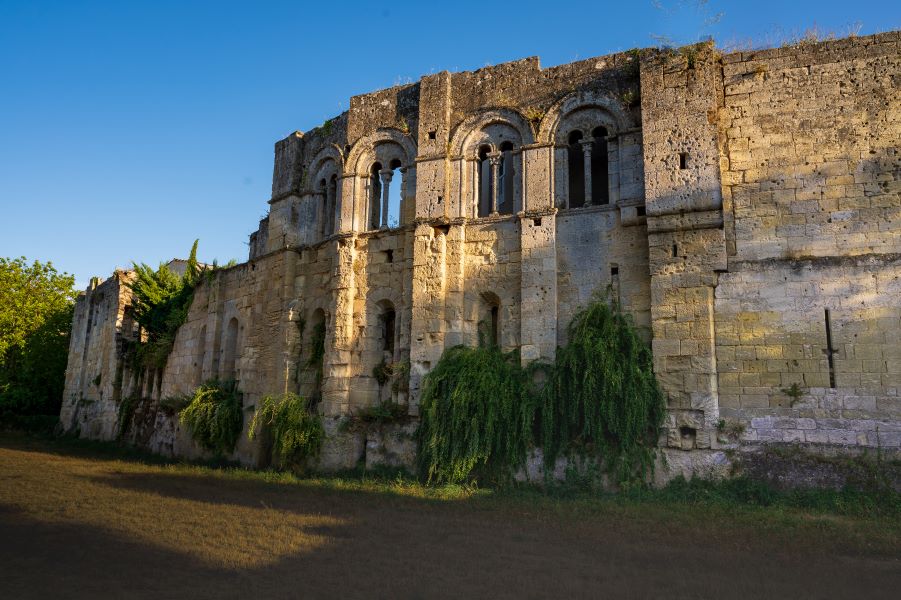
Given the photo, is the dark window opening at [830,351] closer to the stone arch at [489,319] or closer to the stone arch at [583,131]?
the stone arch at [583,131]

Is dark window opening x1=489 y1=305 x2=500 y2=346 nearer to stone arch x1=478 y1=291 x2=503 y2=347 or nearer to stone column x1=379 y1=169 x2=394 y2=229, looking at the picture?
stone arch x1=478 y1=291 x2=503 y2=347

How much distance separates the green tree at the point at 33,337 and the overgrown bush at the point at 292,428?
1848cm

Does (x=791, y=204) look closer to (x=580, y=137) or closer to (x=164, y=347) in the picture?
(x=580, y=137)

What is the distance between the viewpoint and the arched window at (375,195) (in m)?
15.9

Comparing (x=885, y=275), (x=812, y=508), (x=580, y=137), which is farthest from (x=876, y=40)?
(x=812, y=508)

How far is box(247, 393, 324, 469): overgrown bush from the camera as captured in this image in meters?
14.2

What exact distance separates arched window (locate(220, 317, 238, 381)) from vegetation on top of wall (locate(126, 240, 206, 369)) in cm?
309

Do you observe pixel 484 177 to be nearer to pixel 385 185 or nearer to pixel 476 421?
pixel 385 185

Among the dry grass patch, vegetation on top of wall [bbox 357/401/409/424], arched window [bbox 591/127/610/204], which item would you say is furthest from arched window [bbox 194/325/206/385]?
arched window [bbox 591/127/610/204]

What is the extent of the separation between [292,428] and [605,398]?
21.8 ft

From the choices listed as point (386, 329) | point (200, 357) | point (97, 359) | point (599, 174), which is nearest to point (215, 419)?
point (200, 357)

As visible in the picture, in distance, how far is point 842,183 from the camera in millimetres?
11672

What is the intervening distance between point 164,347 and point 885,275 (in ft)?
63.9

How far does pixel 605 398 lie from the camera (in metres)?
11.6
